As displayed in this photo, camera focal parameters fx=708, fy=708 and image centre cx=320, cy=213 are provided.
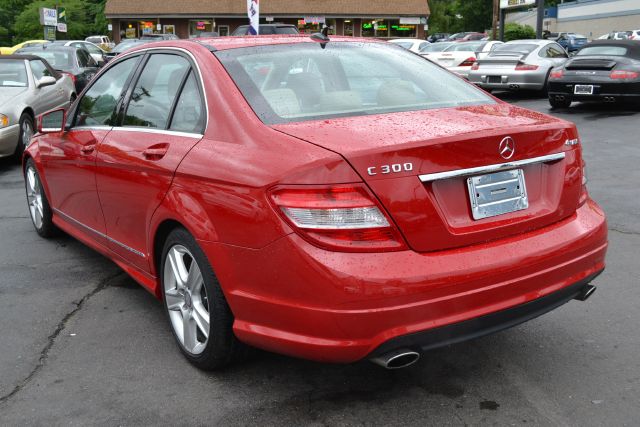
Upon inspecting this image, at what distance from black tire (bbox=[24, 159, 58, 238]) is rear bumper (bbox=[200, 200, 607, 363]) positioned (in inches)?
128

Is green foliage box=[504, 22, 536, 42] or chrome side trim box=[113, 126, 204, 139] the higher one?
green foliage box=[504, 22, 536, 42]

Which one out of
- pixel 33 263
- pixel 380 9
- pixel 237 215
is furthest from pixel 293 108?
pixel 380 9

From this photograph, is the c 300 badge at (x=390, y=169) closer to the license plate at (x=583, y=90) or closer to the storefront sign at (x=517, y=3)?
the license plate at (x=583, y=90)

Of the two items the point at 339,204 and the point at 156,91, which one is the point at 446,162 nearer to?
the point at 339,204

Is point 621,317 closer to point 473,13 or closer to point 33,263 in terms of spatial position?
point 33,263

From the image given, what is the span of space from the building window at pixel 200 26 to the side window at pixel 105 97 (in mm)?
53729

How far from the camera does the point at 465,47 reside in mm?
21516

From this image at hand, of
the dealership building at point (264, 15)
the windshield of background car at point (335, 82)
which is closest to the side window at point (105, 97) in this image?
the windshield of background car at point (335, 82)

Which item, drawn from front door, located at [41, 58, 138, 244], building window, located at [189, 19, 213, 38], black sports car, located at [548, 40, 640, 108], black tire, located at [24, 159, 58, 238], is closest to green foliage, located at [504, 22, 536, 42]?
building window, located at [189, 19, 213, 38]

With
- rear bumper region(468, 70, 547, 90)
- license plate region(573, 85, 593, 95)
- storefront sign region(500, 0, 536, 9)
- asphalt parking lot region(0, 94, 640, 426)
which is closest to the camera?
asphalt parking lot region(0, 94, 640, 426)

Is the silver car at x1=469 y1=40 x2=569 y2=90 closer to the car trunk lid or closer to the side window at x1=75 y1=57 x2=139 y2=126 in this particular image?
the side window at x1=75 y1=57 x2=139 y2=126

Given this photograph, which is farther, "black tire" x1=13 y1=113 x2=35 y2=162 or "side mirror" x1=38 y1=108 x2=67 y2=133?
"black tire" x1=13 y1=113 x2=35 y2=162

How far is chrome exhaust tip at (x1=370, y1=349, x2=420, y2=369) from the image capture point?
2.69 meters

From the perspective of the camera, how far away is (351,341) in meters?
2.67
